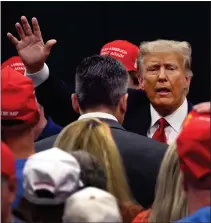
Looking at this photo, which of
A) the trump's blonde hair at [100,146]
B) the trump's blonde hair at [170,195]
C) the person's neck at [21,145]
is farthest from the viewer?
Result: the person's neck at [21,145]

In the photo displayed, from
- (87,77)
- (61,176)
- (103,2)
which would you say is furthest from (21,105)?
(103,2)

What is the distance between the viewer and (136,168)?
355 centimetres

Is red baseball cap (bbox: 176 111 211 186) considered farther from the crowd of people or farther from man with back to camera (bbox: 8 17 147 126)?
man with back to camera (bbox: 8 17 147 126)

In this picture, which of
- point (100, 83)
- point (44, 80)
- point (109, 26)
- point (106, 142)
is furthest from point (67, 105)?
point (109, 26)

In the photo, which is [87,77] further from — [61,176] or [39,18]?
[39,18]

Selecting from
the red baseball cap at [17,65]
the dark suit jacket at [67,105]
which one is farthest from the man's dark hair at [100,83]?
the red baseball cap at [17,65]

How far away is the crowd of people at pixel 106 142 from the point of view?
272 cm

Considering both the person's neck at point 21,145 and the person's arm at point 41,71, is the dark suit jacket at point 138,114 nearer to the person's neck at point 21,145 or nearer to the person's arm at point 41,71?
the person's arm at point 41,71

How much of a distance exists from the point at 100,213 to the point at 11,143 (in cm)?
103

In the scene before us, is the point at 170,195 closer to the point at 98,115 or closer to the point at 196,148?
the point at 196,148

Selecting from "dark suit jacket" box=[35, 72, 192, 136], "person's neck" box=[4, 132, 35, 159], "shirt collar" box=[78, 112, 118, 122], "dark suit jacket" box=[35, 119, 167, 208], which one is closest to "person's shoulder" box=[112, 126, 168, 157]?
"dark suit jacket" box=[35, 119, 167, 208]

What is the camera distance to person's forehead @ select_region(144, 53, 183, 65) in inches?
191

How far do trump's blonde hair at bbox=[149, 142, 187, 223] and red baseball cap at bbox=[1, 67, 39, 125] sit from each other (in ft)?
2.45

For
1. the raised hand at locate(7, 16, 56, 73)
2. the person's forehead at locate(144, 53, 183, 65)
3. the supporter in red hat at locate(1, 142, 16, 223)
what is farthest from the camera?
the person's forehead at locate(144, 53, 183, 65)
